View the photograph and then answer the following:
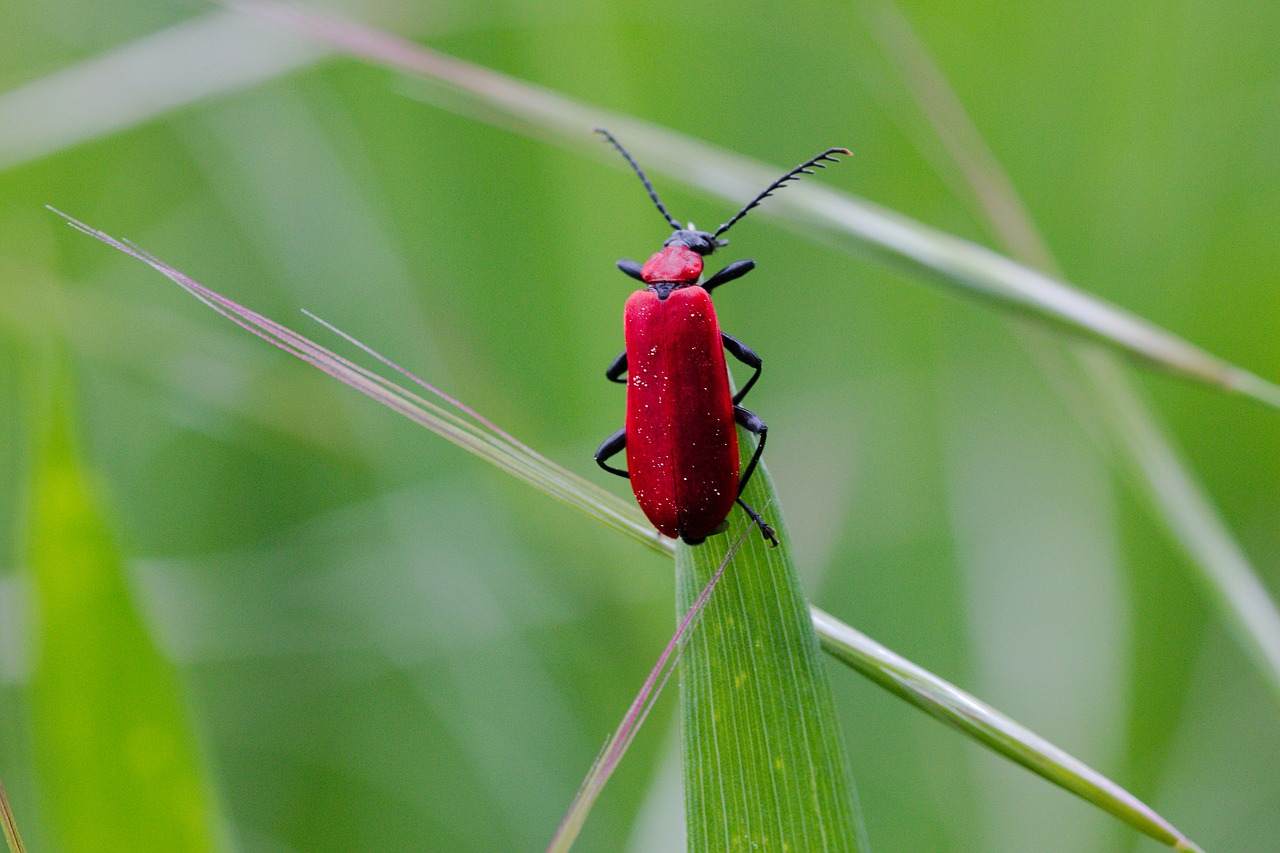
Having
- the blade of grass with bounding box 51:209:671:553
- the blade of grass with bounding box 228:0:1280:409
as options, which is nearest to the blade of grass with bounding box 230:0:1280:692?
the blade of grass with bounding box 228:0:1280:409

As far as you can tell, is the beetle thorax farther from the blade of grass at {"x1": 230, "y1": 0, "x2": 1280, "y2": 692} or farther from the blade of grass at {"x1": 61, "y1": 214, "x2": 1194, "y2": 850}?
the blade of grass at {"x1": 61, "y1": 214, "x2": 1194, "y2": 850}

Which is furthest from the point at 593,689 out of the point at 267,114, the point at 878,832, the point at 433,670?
the point at 267,114

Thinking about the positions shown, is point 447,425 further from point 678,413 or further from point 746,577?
point 678,413

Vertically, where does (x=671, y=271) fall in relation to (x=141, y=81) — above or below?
below

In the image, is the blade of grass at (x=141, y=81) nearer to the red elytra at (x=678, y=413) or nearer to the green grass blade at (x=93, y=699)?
the red elytra at (x=678, y=413)

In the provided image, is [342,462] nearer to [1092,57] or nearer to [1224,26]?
[1092,57]

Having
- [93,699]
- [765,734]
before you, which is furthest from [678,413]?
[93,699]

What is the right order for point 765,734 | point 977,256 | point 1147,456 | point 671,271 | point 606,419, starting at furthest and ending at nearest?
point 606,419 < point 671,271 < point 1147,456 < point 977,256 < point 765,734

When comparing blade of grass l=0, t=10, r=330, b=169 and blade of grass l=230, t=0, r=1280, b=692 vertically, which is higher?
blade of grass l=0, t=10, r=330, b=169
